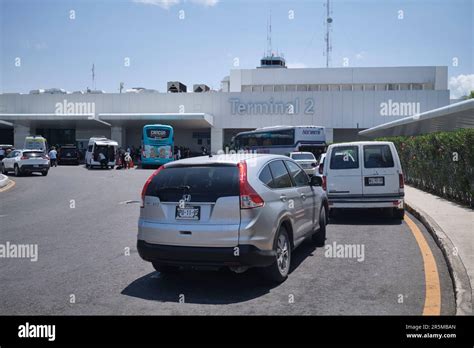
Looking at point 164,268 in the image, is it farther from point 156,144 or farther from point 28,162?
point 156,144

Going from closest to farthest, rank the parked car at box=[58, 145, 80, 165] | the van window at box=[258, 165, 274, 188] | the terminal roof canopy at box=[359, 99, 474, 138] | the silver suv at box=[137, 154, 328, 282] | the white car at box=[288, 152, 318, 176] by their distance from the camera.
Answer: the silver suv at box=[137, 154, 328, 282], the van window at box=[258, 165, 274, 188], the terminal roof canopy at box=[359, 99, 474, 138], the white car at box=[288, 152, 318, 176], the parked car at box=[58, 145, 80, 165]

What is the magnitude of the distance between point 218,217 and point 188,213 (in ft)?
1.39

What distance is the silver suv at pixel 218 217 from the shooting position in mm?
5949

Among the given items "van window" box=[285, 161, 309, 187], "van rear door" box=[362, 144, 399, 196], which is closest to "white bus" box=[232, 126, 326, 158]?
"van rear door" box=[362, 144, 399, 196]

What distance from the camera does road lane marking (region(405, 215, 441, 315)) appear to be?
531cm

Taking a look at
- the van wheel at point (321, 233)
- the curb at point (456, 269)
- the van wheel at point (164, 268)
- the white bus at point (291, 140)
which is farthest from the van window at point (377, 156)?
the white bus at point (291, 140)

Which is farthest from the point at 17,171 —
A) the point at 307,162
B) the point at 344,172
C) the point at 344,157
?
the point at 344,172

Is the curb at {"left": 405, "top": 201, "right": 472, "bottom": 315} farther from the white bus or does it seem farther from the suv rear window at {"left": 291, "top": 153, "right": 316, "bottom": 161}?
the white bus

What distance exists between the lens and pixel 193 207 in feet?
20.2

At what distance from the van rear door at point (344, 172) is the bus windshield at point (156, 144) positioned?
29.2 meters

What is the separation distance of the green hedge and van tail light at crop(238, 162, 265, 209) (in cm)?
877
